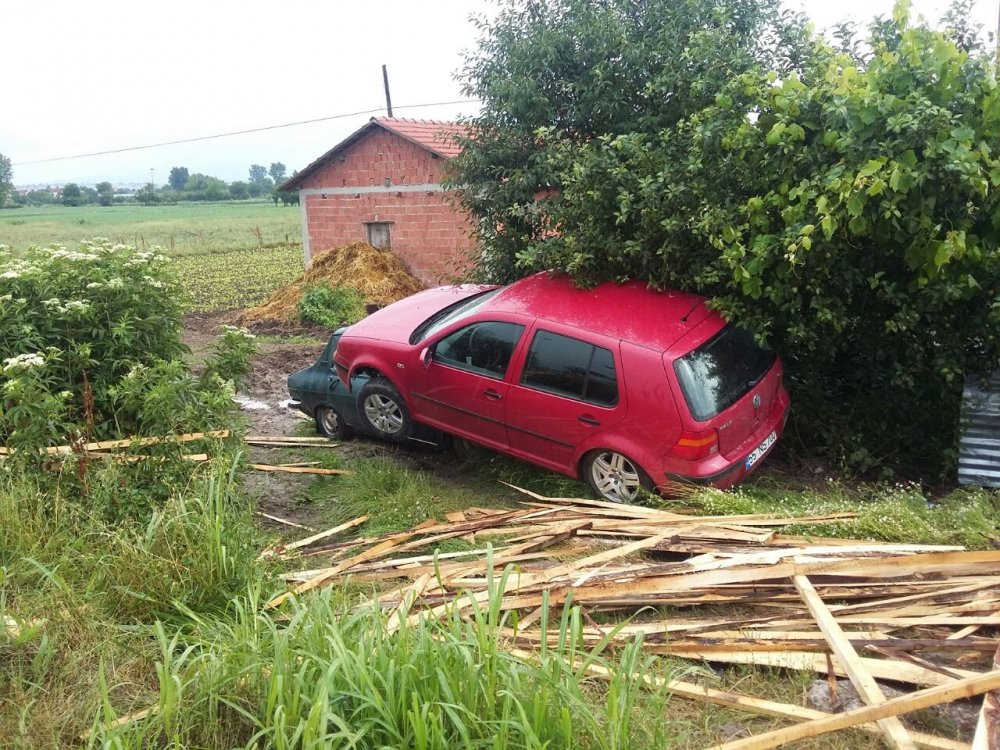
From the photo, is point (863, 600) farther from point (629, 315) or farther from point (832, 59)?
point (832, 59)

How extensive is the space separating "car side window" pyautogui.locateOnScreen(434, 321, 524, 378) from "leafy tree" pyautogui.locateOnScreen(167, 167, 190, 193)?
98.6 m

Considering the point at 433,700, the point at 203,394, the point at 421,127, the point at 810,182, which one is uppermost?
the point at 421,127

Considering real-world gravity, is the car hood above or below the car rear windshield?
above

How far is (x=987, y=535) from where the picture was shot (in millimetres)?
4293

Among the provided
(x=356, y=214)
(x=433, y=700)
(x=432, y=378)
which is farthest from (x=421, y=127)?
(x=433, y=700)

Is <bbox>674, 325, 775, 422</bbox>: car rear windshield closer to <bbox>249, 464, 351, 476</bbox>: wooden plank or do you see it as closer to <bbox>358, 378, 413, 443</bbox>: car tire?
<bbox>358, 378, 413, 443</bbox>: car tire

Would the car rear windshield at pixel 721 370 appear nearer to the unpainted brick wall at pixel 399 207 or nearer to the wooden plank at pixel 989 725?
the wooden plank at pixel 989 725

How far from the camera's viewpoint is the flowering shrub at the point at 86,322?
5.21 meters

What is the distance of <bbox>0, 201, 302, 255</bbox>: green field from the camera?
32781mm

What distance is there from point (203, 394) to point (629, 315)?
3261 millimetres

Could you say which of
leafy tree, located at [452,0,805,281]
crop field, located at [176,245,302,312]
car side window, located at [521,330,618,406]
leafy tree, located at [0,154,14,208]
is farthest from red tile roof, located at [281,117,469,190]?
leafy tree, located at [0,154,14,208]

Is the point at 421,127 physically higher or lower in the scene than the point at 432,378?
higher

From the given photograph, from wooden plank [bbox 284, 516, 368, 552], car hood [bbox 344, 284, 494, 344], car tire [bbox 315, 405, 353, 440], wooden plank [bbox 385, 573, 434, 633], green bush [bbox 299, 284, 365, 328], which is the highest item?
car hood [bbox 344, 284, 494, 344]

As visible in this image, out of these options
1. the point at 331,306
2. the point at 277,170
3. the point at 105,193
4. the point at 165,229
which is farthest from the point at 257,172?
the point at 331,306
